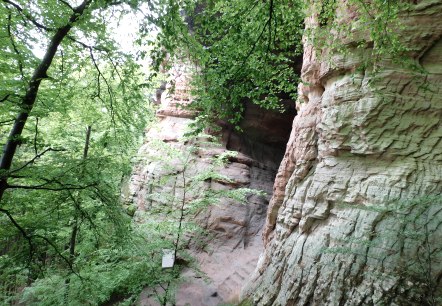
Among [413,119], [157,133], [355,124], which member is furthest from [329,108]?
[157,133]

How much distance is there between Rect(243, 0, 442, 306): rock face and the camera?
4.83 meters

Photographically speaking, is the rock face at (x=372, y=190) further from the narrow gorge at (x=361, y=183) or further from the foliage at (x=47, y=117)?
the foliage at (x=47, y=117)

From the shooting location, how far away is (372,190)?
566 centimetres

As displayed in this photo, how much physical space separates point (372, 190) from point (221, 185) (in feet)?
25.3

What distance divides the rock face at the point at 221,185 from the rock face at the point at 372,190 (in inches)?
121

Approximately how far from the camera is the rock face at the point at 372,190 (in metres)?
4.83

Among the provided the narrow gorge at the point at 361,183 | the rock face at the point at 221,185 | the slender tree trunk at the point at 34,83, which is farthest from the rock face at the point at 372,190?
the slender tree trunk at the point at 34,83

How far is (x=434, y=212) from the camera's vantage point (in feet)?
16.3

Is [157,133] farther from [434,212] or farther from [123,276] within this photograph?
[434,212]

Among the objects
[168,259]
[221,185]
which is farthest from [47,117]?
[221,185]

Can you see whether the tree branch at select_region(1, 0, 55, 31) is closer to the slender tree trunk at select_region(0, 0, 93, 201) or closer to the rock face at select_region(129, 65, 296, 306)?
the slender tree trunk at select_region(0, 0, 93, 201)

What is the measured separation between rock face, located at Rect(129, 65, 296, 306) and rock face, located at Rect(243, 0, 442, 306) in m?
3.06

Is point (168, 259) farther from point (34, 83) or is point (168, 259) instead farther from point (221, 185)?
point (221, 185)

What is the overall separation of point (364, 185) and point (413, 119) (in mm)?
1542
